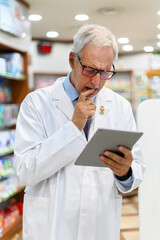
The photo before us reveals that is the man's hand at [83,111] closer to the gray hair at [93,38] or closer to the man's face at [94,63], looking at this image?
the man's face at [94,63]

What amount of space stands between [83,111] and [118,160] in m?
0.26

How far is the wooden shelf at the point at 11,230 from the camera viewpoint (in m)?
4.16

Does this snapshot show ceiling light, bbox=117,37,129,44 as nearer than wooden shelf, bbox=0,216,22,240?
No

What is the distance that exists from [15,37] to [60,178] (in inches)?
145

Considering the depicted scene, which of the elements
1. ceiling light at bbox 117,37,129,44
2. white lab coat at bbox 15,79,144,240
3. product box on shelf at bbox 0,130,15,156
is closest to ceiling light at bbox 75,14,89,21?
ceiling light at bbox 117,37,129,44

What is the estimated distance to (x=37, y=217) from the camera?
64.1 inches

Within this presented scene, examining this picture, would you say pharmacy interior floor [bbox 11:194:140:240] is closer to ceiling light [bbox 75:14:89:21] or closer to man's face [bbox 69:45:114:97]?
man's face [bbox 69:45:114:97]

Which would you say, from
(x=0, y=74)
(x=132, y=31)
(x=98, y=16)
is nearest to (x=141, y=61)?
(x=132, y=31)

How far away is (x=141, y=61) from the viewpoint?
11531 millimetres

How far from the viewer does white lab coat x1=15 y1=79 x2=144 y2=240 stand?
59.6 inches

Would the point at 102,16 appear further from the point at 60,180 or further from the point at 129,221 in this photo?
the point at 60,180

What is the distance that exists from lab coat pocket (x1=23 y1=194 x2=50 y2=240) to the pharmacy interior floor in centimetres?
287

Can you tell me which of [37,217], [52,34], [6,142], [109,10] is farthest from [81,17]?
[37,217]

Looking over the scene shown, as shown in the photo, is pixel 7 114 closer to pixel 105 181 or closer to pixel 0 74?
pixel 0 74
